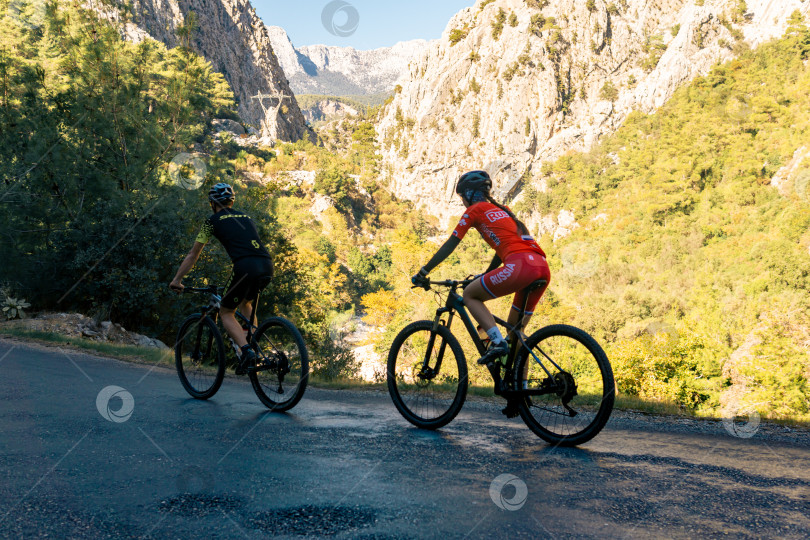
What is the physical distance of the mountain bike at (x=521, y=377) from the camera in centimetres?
409

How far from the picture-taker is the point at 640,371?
2544 cm

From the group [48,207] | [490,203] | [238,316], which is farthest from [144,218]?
[490,203]

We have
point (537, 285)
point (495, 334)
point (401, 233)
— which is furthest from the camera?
point (401, 233)

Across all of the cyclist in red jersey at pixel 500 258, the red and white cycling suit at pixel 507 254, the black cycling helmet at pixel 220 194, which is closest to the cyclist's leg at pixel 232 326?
the black cycling helmet at pixel 220 194

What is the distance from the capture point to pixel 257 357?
5.25 meters

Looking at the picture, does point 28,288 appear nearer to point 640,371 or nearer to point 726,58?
point 640,371

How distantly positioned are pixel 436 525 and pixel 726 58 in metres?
110

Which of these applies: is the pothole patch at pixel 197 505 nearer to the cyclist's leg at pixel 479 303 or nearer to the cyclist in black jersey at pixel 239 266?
the cyclist's leg at pixel 479 303

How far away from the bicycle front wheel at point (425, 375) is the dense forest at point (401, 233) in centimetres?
448

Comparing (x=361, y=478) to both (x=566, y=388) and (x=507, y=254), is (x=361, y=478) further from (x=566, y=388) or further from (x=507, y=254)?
(x=507, y=254)

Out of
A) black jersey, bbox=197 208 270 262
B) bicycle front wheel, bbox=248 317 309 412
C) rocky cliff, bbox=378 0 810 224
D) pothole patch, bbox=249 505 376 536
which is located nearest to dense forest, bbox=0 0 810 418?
bicycle front wheel, bbox=248 317 309 412

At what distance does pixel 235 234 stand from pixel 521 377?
3244 millimetres

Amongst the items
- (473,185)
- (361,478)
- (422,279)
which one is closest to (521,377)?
(422,279)

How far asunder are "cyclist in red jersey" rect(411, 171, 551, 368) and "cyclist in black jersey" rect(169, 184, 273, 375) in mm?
1807
